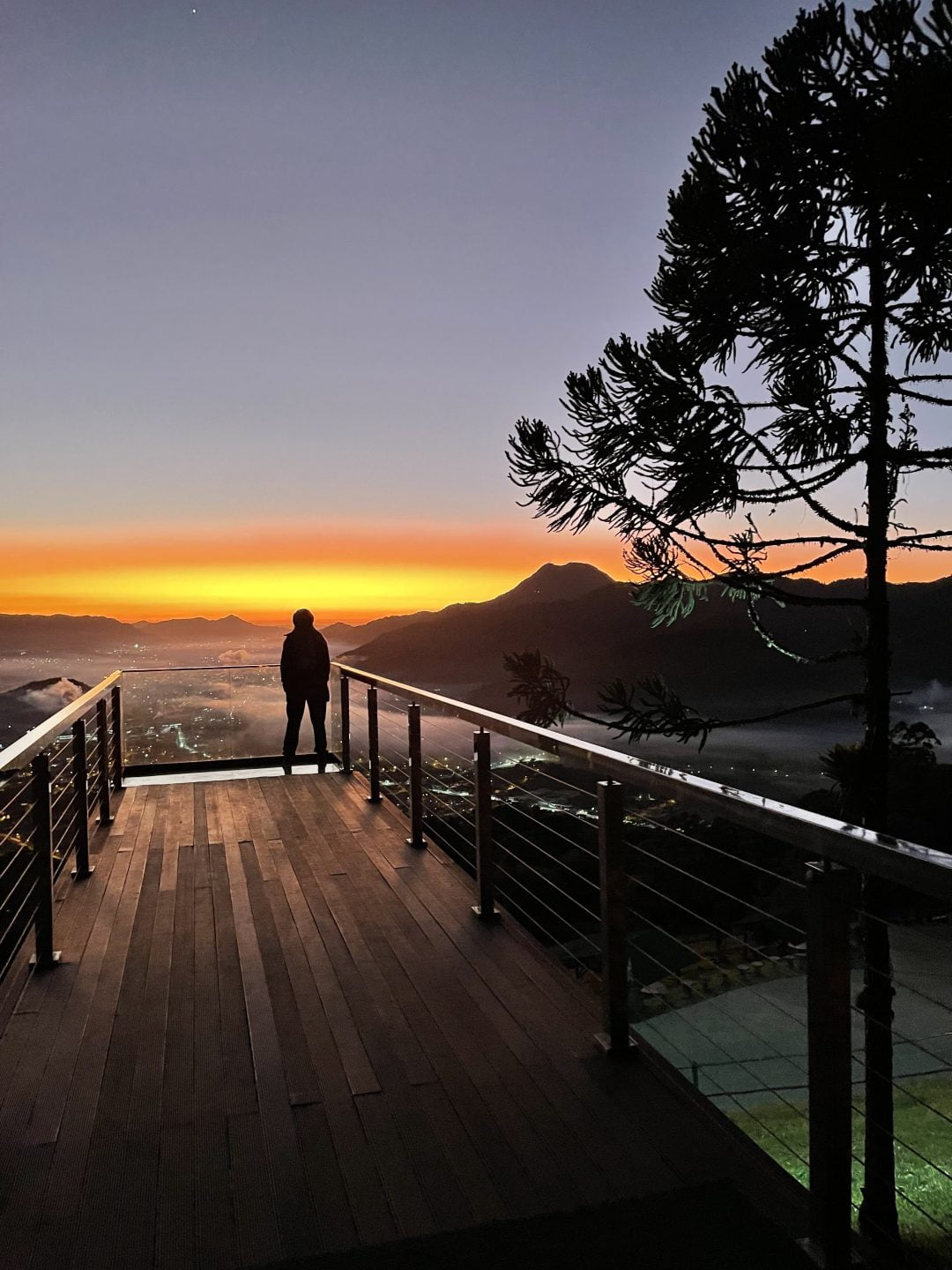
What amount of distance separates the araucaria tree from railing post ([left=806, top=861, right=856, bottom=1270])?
→ 6029 millimetres

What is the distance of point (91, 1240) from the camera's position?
66.3 inches

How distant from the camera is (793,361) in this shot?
7.30 m

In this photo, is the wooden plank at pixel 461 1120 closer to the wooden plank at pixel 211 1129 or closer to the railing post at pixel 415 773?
the wooden plank at pixel 211 1129

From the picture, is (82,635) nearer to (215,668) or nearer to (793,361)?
(215,668)

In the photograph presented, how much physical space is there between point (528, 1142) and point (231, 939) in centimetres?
181

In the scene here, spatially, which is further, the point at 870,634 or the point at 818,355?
the point at 870,634

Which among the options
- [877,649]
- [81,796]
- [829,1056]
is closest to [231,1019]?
[829,1056]

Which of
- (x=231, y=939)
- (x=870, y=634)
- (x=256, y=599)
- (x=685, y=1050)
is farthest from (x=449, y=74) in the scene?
(x=685, y=1050)

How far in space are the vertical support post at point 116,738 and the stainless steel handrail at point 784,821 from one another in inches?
184

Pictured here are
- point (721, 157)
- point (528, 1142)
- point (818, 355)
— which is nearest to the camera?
point (528, 1142)

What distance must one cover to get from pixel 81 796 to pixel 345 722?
10.5 feet

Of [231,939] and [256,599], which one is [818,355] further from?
[256,599]

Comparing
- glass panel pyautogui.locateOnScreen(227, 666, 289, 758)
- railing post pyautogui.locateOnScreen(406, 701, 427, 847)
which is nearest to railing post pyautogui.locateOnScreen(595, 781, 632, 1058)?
railing post pyautogui.locateOnScreen(406, 701, 427, 847)

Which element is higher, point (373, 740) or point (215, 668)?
point (215, 668)
